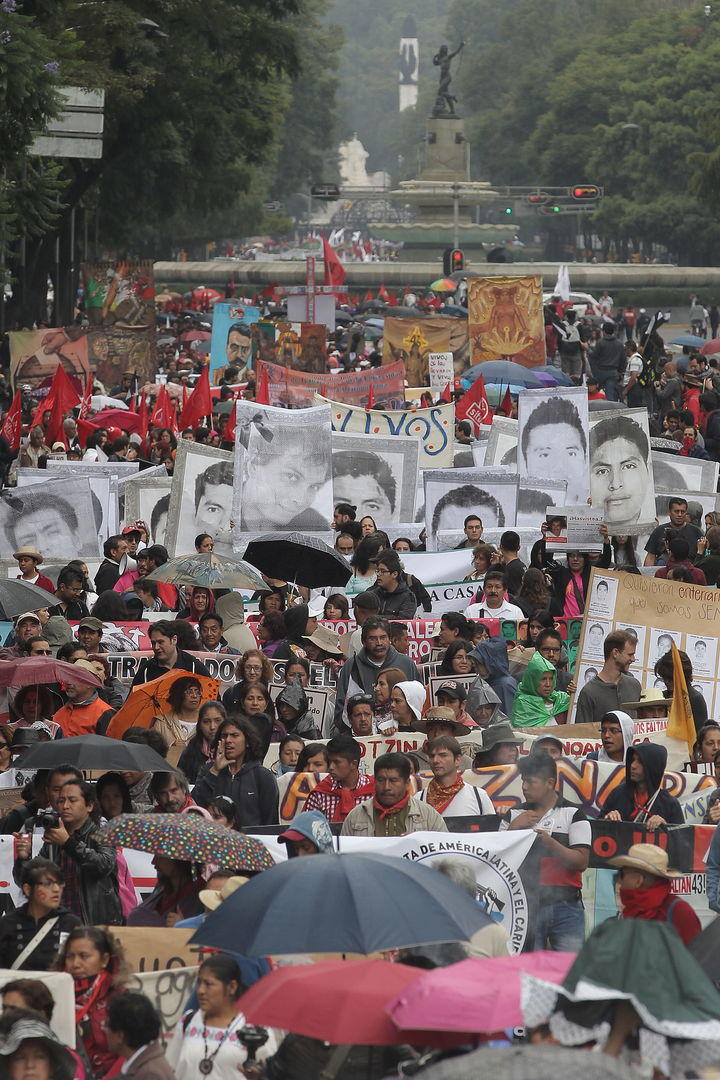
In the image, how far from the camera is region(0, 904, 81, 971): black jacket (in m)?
6.73

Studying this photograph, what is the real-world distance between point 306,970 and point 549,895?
2657mm

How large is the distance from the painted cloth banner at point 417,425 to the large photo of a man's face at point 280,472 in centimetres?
222

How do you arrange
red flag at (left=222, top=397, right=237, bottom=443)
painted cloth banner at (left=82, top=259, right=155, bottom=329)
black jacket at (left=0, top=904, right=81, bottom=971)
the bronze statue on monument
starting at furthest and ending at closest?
the bronze statue on monument
painted cloth banner at (left=82, top=259, right=155, bottom=329)
red flag at (left=222, top=397, right=237, bottom=443)
black jacket at (left=0, top=904, right=81, bottom=971)

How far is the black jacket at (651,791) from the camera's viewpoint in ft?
25.9

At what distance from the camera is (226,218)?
7881cm

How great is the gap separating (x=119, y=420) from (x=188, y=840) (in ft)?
47.9

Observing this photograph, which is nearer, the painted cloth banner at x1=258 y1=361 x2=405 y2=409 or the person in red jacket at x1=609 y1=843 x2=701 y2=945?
the person in red jacket at x1=609 y1=843 x2=701 y2=945

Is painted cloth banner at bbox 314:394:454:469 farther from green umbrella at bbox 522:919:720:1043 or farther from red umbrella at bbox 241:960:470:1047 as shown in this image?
green umbrella at bbox 522:919:720:1043

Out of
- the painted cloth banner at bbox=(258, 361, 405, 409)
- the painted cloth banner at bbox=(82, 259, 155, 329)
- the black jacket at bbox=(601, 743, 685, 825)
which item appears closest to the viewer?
the black jacket at bbox=(601, 743, 685, 825)

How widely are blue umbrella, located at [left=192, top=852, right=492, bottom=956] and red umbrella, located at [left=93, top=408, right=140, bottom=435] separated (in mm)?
15251

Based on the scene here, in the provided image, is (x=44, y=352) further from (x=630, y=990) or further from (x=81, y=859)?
(x=630, y=990)

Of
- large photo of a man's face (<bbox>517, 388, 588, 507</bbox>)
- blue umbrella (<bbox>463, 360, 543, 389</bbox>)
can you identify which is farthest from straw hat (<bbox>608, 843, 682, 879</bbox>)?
blue umbrella (<bbox>463, 360, 543, 389</bbox>)

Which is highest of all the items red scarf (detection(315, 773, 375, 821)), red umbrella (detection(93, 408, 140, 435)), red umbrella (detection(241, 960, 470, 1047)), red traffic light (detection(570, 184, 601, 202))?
red umbrella (detection(241, 960, 470, 1047))

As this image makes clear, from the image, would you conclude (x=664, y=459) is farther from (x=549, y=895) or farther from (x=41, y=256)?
(x=41, y=256)
